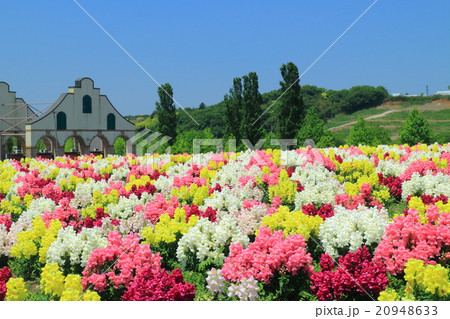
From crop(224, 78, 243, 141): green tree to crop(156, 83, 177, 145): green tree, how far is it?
10460mm

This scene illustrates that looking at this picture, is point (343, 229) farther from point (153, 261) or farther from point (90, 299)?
point (90, 299)

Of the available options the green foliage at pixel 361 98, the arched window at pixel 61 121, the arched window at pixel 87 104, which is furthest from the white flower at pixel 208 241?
the green foliage at pixel 361 98

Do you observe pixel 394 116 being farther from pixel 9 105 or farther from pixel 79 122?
pixel 9 105

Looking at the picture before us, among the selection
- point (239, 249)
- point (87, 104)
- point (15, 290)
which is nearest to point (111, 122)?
point (87, 104)

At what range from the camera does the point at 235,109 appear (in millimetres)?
41656

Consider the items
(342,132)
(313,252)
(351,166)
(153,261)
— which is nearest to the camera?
(153,261)

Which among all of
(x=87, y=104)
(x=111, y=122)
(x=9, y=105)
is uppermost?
(x=9, y=105)

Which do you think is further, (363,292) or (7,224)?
(7,224)

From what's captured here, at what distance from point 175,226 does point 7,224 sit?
3.96 meters

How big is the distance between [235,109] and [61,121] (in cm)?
1663

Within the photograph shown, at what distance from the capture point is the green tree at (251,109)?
4066cm

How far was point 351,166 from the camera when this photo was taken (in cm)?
1552

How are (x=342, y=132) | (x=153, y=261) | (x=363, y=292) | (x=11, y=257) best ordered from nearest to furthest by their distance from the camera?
(x=363, y=292)
(x=153, y=261)
(x=11, y=257)
(x=342, y=132)
